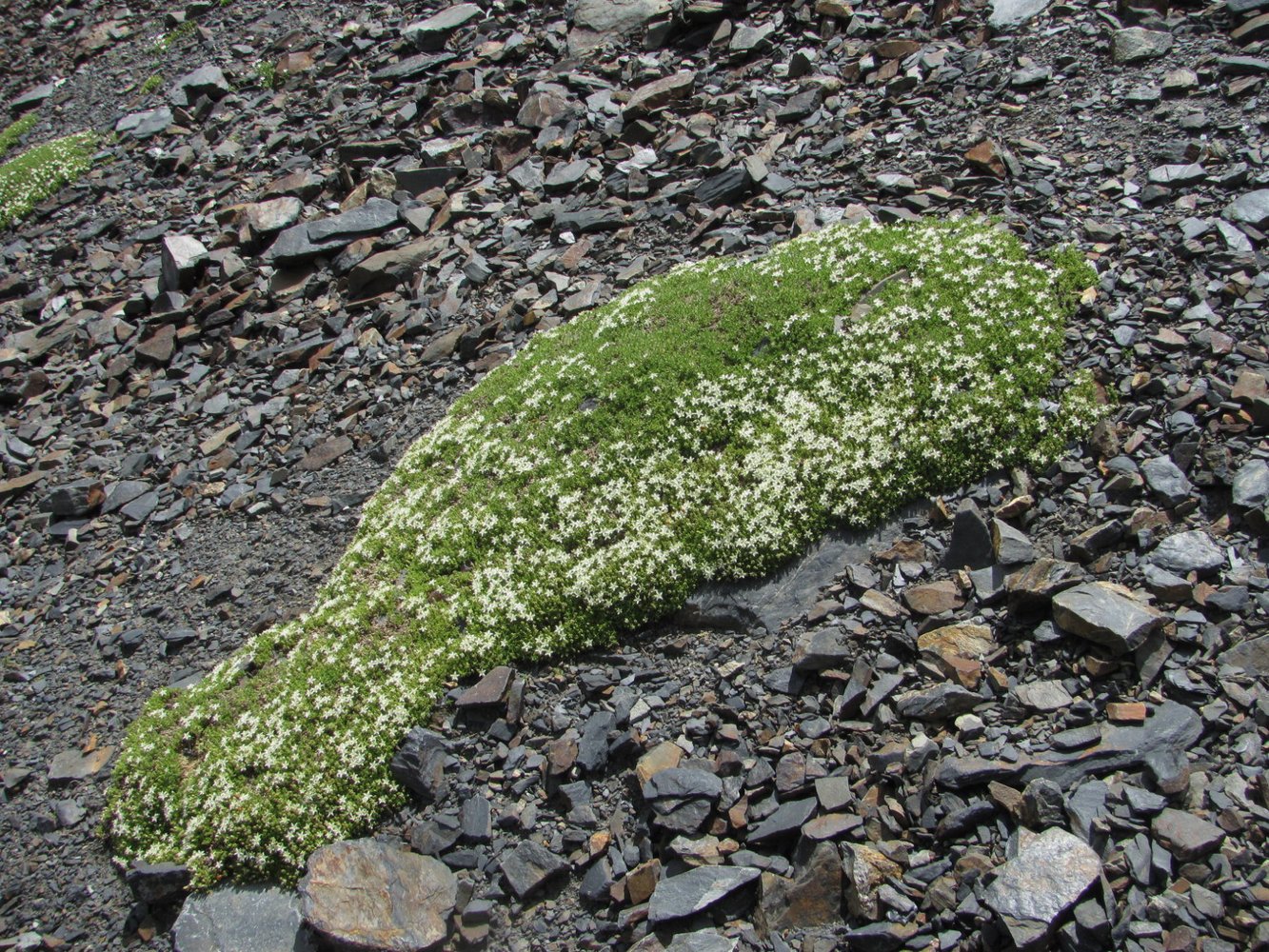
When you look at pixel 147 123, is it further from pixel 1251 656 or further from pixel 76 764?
pixel 1251 656

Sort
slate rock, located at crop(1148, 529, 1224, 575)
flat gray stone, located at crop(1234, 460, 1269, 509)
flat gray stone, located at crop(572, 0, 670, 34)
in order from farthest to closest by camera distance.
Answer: flat gray stone, located at crop(572, 0, 670, 34) → flat gray stone, located at crop(1234, 460, 1269, 509) → slate rock, located at crop(1148, 529, 1224, 575)

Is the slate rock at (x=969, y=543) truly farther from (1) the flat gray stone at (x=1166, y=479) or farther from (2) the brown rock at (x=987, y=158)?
(2) the brown rock at (x=987, y=158)

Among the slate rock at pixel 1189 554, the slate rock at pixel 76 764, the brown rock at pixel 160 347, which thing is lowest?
the slate rock at pixel 76 764

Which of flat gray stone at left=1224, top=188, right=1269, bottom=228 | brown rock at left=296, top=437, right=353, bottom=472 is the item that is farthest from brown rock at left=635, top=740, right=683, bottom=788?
flat gray stone at left=1224, top=188, right=1269, bottom=228

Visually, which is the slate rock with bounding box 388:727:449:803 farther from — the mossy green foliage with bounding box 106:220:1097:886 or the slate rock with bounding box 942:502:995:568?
the slate rock with bounding box 942:502:995:568

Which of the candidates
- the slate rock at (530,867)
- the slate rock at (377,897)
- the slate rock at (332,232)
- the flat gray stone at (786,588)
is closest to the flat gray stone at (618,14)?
the slate rock at (332,232)

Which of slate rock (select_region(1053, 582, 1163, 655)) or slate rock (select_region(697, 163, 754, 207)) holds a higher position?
slate rock (select_region(697, 163, 754, 207))
